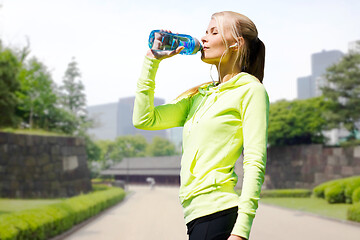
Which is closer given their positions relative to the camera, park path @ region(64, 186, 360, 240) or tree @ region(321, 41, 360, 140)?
park path @ region(64, 186, 360, 240)

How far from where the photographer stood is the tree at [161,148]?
90.4 meters

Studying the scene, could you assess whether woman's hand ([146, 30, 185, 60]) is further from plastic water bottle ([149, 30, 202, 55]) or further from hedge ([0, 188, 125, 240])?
hedge ([0, 188, 125, 240])

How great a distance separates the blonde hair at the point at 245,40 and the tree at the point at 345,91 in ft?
91.2

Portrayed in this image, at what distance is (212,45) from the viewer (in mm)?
1755

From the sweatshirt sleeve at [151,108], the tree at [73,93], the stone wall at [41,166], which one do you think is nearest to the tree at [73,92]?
the tree at [73,93]

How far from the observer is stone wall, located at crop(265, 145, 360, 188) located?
86.2ft

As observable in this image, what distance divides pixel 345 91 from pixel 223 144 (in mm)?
28823

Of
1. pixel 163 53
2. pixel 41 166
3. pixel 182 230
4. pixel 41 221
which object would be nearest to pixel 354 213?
pixel 182 230

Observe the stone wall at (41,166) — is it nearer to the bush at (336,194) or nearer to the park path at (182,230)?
the park path at (182,230)

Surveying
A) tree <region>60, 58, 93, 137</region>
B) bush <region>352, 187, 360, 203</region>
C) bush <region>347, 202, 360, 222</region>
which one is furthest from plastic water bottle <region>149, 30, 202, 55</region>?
tree <region>60, 58, 93, 137</region>

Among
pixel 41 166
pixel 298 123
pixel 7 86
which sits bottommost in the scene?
pixel 41 166

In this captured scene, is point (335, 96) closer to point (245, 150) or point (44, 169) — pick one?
point (44, 169)

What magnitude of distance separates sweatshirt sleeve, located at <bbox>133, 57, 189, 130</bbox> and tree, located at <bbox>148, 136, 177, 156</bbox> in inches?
3471

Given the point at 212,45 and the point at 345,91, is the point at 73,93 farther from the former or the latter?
the point at 212,45
